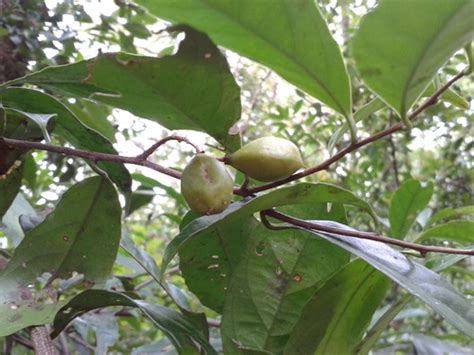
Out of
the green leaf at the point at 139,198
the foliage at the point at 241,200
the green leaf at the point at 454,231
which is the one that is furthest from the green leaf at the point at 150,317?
the green leaf at the point at 139,198

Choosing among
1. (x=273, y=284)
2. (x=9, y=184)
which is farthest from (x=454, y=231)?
(x=9, y=184)

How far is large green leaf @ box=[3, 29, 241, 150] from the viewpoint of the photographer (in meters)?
0.47

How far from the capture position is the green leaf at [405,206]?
2.93 feet

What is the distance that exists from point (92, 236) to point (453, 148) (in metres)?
2.11

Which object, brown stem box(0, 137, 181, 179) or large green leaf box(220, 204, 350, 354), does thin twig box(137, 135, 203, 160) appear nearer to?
brown stem box(0, 137, 181, 179)

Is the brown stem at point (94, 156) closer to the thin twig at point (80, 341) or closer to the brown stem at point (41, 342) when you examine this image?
the brown stem at point (41, 342)

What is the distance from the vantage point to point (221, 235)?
0.69 m

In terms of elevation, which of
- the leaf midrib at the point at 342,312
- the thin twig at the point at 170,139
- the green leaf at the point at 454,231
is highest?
the thin twig at the point at 170,139

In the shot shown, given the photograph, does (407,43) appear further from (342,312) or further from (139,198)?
(139,198)

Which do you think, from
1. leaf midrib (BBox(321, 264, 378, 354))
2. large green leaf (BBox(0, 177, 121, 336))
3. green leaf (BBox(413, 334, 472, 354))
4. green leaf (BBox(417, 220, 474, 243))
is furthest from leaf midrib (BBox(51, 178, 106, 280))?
green leaf (BBox(413, 334, 472, 354))

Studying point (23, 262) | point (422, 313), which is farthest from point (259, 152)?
point (422, 313)

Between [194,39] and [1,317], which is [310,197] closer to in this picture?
[194,39]

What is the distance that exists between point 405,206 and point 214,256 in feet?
1.21

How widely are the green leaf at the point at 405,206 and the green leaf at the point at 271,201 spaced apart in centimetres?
33
